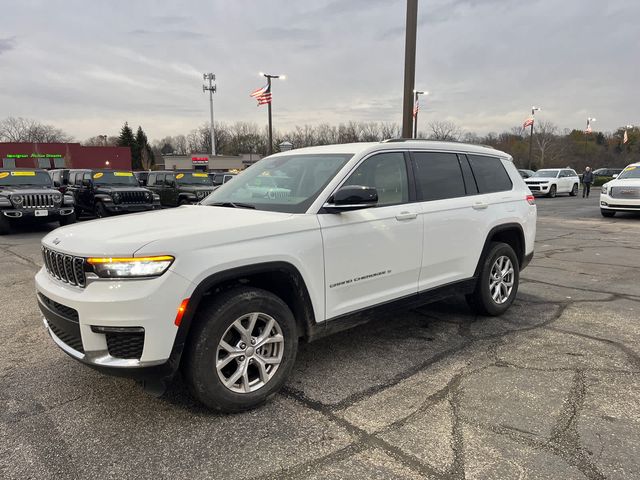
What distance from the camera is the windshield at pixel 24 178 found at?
12.6 meters

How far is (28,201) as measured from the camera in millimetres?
11773

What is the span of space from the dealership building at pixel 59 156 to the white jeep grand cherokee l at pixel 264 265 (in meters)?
57.6

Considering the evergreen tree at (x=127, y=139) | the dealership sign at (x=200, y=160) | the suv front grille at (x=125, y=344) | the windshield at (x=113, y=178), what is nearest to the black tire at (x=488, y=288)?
the suv front grille at (x=125, y=344)

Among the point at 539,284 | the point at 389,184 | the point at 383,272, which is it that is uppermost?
the point at 389,184

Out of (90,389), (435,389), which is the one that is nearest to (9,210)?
(90,389)

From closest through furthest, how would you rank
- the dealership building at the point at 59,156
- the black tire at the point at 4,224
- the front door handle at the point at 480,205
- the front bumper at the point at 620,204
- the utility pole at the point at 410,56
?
the front door handle at the point at 480,205 → the utility pole at the point at 410,56 → the black tire at the point at 4,224 → the front bumper at the point at 620,204 → the dealership building at the point at 59,156

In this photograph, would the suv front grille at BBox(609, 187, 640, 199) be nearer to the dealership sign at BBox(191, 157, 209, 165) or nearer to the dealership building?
the dealership sign at BBox(191, 157, 209, 165)

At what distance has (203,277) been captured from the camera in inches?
110

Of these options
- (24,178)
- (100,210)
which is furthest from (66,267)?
(100,210)

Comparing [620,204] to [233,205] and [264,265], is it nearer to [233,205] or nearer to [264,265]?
[233,205]

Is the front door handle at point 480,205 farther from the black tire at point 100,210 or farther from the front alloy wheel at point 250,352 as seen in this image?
the black tire at point 100,210

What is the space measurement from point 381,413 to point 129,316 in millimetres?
1711

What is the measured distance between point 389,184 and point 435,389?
170 centimetres

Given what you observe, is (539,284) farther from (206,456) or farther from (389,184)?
(206,456)
